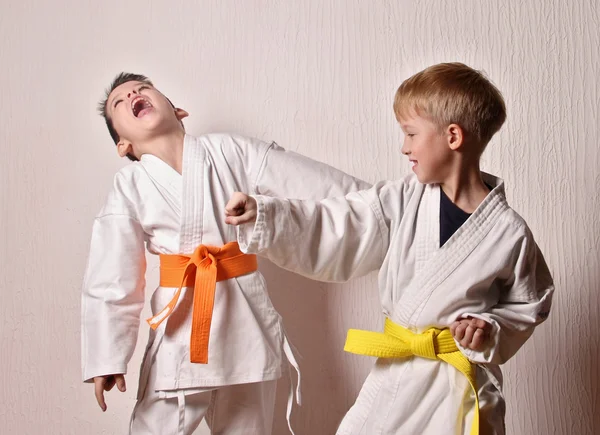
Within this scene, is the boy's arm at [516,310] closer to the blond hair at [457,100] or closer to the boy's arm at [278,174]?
the blond hair at [457,100]

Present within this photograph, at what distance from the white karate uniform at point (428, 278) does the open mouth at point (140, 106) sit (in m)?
0.41

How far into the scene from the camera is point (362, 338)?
55.6 inches

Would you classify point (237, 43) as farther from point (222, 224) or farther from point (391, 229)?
point (391, 229)

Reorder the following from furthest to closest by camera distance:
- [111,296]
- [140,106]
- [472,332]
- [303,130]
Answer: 1. [303,130]
2. [140,106]
3. [111,296]
4. [472,332]

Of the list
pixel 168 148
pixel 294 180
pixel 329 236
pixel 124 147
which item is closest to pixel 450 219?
pixel 329 236

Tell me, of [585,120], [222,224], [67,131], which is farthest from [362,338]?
[67,131]

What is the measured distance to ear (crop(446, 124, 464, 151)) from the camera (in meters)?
1.33

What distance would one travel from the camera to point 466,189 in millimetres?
1397

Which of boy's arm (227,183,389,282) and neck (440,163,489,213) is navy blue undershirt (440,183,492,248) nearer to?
neck (440,163,489,213)

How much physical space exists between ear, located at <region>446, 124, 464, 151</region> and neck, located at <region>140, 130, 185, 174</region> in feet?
1.83

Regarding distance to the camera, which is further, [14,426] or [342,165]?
[14,426]

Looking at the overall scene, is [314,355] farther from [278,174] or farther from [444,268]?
[444,268]

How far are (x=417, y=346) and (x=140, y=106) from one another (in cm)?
77

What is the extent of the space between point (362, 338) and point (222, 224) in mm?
367
